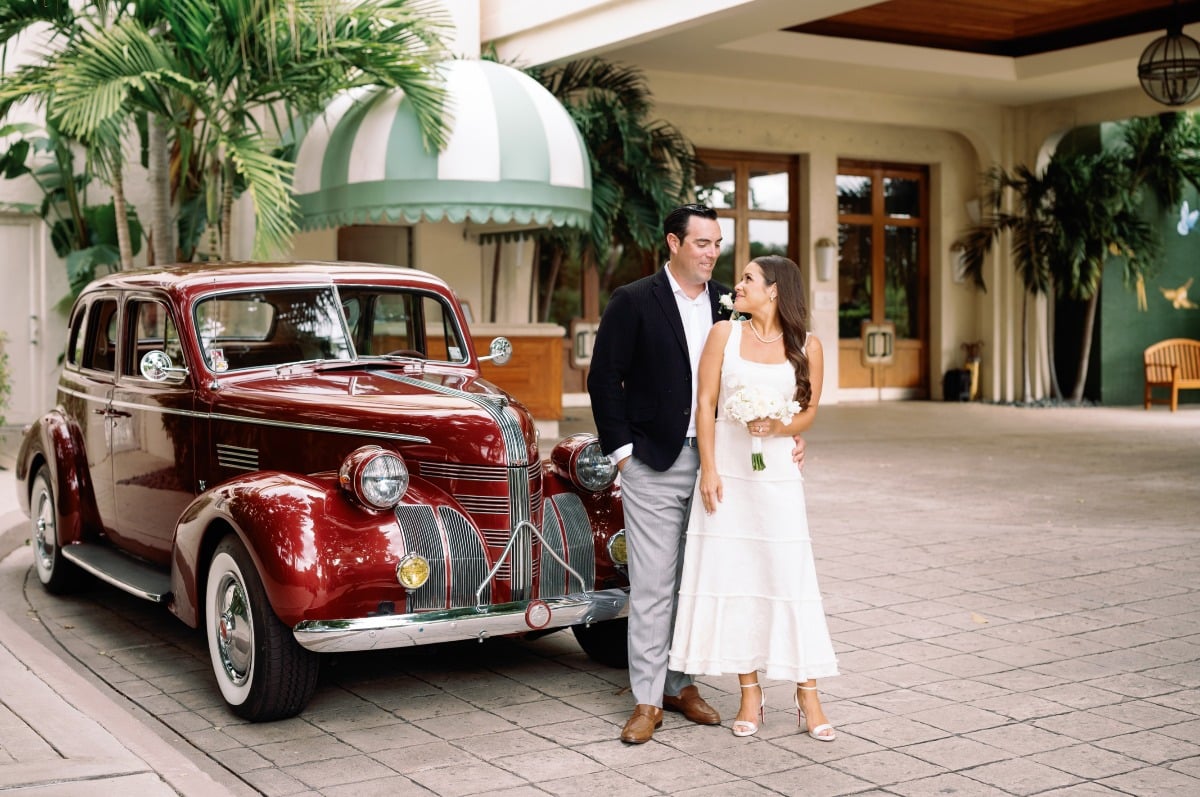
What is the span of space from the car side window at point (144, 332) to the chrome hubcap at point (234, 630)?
67.7 inches

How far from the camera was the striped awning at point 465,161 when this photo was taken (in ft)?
43.1

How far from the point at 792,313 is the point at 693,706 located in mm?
1493

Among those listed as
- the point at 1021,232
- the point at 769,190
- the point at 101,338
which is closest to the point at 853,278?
the point at 769,190

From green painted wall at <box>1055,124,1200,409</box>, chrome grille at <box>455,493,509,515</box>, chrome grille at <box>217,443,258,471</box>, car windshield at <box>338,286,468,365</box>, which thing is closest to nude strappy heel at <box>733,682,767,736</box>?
chrome grille at <box>455,493,509,515</box>

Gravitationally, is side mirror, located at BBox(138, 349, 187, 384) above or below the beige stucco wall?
below

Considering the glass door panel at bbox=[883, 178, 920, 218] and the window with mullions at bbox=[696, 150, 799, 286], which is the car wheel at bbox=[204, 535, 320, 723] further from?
the glass door panel at bbox=[883, 178, 920, 218]

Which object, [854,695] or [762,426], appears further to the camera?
[854,695]

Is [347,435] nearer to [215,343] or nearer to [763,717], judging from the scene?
[215,343]

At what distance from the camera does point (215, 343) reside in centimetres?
641

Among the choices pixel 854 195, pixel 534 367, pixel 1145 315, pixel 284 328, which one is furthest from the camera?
pixel 854 195

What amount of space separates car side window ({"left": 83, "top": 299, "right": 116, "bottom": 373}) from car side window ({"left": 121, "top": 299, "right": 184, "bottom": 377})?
0.22 metres

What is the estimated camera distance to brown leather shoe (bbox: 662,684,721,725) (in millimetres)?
4926

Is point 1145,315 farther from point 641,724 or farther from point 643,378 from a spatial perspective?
point 641,724

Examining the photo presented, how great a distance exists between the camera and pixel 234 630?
5.11m
